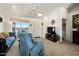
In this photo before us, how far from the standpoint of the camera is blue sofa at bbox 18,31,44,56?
100 inches

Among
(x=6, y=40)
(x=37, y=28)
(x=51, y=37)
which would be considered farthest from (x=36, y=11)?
(x=6, y=40)

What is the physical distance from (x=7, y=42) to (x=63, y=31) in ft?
4.22

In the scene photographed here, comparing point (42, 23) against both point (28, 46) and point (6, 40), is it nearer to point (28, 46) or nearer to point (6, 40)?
point (28, 46)

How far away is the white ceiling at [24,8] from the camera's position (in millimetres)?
2549

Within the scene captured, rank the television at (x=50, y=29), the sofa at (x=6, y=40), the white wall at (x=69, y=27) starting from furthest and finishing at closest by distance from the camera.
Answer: the television at (x=50, y=29) < the white wall at (x=69, y=27) < the sofa at (x=6, y=40)

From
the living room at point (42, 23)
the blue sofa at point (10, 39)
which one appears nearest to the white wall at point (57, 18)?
the living room at point (42, 23)

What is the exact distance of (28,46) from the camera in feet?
8.46

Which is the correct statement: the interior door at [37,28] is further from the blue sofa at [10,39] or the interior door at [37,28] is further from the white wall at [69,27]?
the white wall at [69,27]

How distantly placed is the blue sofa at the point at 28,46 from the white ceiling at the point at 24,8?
0.47 metres

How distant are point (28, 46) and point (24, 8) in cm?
85

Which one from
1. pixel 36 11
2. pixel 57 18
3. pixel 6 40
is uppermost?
pixel 36 11

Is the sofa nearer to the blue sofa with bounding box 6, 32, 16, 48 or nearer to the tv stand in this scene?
the blue sofa with bounding box 6, 32, 16, 48

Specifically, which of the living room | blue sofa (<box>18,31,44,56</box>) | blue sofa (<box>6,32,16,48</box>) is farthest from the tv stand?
blue sofa (<box>6,32,16,48</box>)

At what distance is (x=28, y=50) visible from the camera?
8.40 feet
